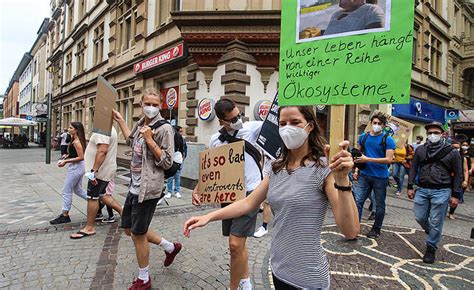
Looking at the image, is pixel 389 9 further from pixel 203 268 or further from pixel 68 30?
pixel 68 30

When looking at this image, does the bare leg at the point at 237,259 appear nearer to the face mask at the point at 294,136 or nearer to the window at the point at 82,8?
the face mask at the point at 294,136

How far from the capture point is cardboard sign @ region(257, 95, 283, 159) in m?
2.73

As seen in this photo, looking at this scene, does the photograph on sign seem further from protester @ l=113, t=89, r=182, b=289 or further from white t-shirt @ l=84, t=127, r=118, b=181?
white t-shirt @ l=84, t=127, r=118, b=181

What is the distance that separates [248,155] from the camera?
2.92 m

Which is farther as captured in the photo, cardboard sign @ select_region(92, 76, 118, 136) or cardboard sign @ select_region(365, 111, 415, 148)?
cardboard sign @ select_region(365, 111, 415, 148)

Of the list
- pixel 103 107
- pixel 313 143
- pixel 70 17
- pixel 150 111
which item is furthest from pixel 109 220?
pixel 70 17

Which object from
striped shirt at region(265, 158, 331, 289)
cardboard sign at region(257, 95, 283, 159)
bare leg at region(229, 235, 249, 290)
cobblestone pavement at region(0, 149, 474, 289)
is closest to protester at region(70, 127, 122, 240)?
cobblestone pavement at region(0, 149, 474, 289)

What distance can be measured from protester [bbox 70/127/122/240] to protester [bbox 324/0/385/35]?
348 cm

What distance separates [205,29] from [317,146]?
8.28 metres

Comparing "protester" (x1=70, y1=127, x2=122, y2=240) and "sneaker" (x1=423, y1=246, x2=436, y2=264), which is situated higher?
"protester" (x1=70, y1=127, x2=122, y2=240)

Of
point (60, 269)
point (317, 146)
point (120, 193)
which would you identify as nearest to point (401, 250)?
point (317, 146)

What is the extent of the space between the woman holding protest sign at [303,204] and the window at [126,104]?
45.1ft

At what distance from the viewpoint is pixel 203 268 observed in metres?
3.59

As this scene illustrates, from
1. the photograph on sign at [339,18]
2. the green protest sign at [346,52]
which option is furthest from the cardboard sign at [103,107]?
the photograph on sign at [339,18]
